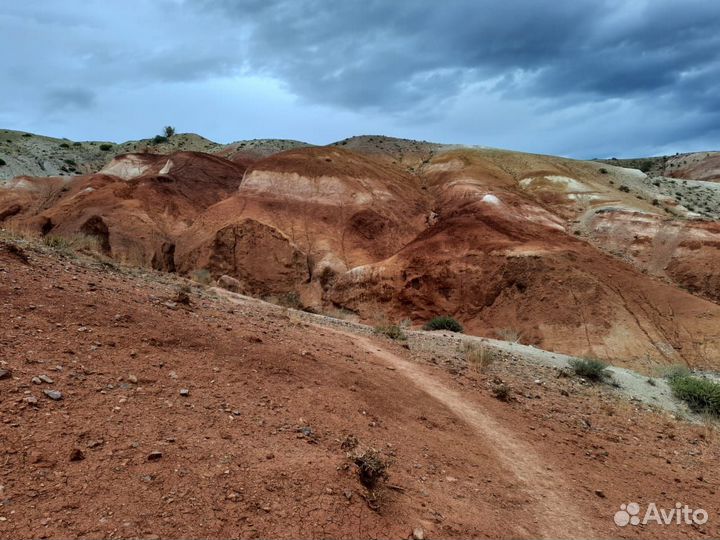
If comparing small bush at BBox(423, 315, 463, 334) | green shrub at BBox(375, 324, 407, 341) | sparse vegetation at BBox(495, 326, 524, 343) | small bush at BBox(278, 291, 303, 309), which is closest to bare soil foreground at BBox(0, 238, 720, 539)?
green shrub at BBox(375, 324, 407, 341)

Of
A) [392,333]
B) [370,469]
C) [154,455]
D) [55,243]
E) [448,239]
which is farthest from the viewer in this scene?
[448,239]

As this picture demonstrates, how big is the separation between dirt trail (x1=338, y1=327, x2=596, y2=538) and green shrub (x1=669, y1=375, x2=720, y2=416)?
7.16 meters

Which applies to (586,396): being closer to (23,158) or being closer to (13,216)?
(13,216)

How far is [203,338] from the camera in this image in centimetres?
777

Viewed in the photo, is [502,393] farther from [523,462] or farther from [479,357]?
[523,462]

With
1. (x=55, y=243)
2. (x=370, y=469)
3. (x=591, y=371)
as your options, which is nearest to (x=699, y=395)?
(x=591, y=371)

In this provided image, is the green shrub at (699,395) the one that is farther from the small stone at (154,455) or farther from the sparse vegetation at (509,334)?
the small stone at (154,455)

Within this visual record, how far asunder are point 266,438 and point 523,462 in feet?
13.3

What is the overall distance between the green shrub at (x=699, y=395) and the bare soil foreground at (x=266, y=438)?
5.42 feet

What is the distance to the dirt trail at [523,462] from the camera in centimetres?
550

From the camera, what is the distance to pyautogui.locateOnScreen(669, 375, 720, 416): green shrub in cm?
1196

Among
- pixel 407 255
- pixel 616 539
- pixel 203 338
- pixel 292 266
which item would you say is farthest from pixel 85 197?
pixel 616 539

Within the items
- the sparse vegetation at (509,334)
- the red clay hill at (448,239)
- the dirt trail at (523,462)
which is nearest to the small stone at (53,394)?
the dirt trail at (523,462)

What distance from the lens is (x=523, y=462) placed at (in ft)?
23.4
